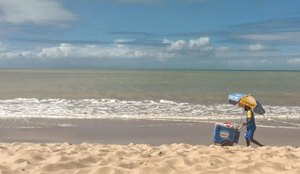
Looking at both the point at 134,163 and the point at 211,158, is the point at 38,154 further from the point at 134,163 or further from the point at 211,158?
the point at 211,158

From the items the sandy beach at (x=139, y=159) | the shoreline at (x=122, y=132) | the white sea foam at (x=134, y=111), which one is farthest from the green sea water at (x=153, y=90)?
the sandy beach at (x=139, y=159)

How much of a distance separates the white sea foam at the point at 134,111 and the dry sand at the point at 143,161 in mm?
8499

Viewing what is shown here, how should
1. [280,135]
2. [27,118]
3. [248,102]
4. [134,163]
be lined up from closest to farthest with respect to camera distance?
[134,163], [248,102], [280,135], [27,118]

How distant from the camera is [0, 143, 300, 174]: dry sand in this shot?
21.0ft

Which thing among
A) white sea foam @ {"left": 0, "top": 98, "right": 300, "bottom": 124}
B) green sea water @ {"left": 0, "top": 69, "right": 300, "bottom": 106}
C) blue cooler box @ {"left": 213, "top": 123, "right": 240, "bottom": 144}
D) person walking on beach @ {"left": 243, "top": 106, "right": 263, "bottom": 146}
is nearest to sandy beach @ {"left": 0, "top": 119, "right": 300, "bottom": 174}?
blue cooler box @ {"left": 213, "top": 123, "right": 240, "bottom": 144}

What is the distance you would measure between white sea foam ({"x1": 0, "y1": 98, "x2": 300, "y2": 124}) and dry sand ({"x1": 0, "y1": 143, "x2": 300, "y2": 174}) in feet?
27.9

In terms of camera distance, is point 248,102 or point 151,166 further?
point 248,102

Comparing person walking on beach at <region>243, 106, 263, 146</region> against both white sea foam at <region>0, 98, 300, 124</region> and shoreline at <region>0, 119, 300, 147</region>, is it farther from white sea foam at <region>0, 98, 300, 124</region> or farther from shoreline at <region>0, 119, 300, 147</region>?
white sea foam at <region>0, 98, 300, 124</region>

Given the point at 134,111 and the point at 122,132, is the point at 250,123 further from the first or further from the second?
the point at 134,111

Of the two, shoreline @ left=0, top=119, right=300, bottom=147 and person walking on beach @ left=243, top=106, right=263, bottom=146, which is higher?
person walking on beach @ left=243, top=106, right=263, bottom=146

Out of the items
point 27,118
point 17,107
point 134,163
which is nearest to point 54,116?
point 27,118

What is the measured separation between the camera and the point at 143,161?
22.9 ft

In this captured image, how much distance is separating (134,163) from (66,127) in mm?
7596

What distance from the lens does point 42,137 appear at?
12.0 meters
